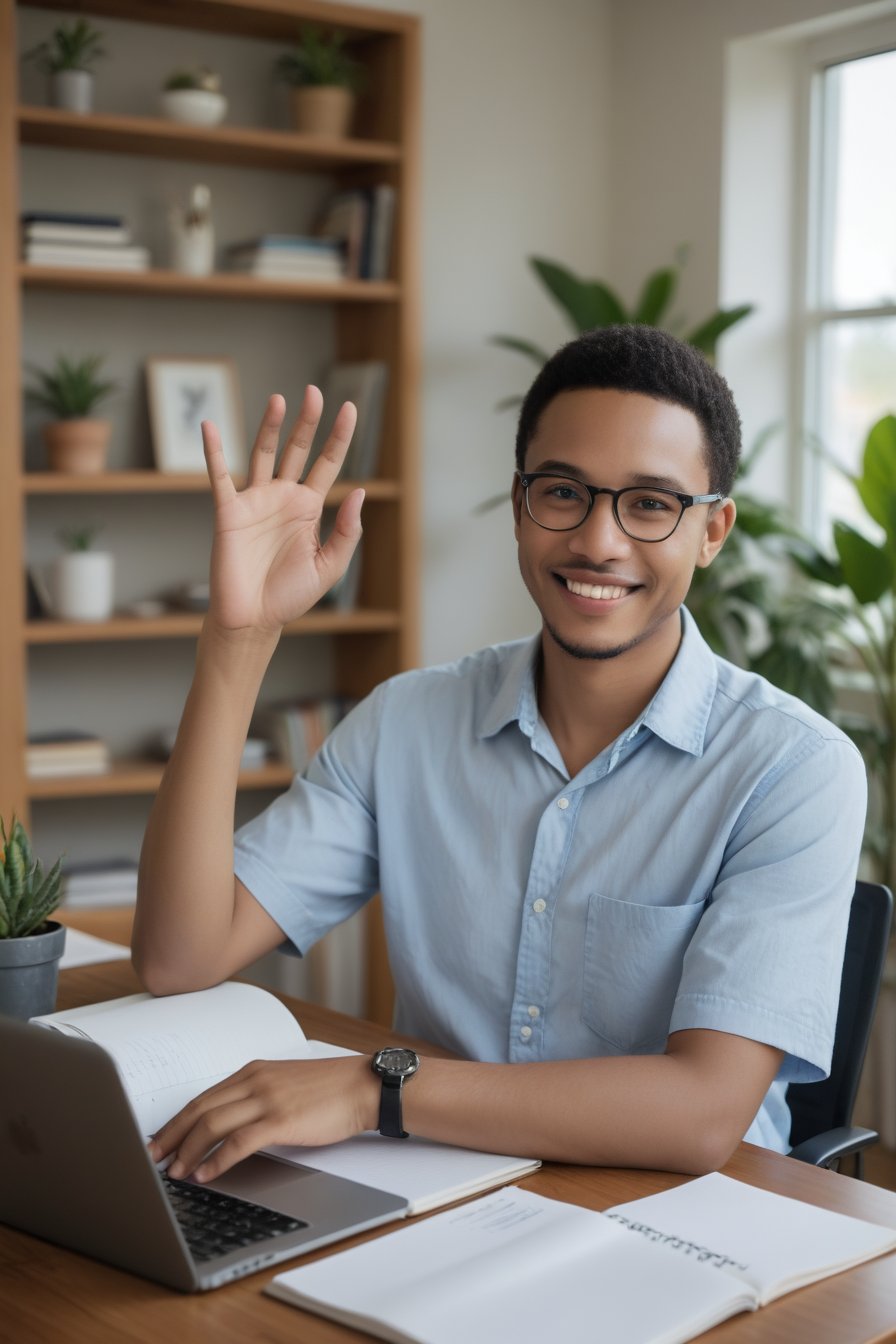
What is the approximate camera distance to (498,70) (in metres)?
3.91

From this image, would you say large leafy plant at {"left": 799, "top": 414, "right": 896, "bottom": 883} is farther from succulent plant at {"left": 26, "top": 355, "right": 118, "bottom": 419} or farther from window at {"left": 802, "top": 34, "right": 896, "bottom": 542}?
Result: succulent plant at {"left": 26, "top": 355, "right": 118, "bottom": 419}

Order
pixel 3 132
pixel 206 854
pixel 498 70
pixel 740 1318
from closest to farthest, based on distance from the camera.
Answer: pixel 740 1318
pixel 206 854
pixel 3 132
pixel 498 70

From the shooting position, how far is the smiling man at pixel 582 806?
4.53 feet

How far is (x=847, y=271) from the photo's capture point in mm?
3664

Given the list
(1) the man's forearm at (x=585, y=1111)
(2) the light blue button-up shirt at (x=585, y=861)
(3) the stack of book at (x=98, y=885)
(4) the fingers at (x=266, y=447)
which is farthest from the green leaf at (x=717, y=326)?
(1) the man's forearm at (x=585, y=1111)

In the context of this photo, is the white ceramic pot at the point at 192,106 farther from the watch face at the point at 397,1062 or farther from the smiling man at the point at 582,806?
the watch face at the point at 397,1062

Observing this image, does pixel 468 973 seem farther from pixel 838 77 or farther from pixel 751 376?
pixel 838 77

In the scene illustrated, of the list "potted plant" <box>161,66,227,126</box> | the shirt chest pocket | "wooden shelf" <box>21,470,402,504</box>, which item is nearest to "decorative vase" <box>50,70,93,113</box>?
"potted plant" <box>161,66,227,126</box>

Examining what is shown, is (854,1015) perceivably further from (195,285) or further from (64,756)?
(195,285)

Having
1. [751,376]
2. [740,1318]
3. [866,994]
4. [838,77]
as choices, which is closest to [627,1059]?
[740,1318]

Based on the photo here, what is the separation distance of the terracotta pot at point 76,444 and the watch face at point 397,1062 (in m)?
2.26

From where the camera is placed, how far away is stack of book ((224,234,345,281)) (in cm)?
347

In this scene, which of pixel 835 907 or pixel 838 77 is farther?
pixel 838 77

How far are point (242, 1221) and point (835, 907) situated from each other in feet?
1.95
